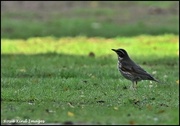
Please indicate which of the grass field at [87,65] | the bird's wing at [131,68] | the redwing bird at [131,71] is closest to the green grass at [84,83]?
the grass field at [87,65]

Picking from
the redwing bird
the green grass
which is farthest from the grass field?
the redwing bird

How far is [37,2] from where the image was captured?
1502 inches

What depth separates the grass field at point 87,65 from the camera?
36.1 ft

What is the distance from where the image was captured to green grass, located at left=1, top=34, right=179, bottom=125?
35.3ft

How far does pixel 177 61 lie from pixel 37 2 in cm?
1903

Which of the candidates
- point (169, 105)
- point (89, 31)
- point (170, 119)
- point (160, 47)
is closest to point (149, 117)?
A: point (170, 119)

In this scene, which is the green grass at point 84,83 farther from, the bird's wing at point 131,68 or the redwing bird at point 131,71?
the bird's wing at point 131,68

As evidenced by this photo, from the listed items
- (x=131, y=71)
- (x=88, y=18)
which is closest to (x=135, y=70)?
(x=131, y=71)

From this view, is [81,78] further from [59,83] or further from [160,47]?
[160,47]

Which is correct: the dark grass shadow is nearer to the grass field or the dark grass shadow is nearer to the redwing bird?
the grass field

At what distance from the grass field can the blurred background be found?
4 cm

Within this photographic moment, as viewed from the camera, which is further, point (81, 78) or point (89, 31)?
point (89, 31)

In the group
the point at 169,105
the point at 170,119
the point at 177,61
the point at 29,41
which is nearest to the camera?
the point at 170,119

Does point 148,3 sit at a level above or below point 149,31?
above
